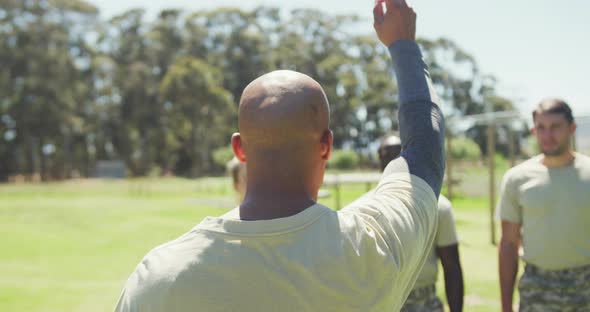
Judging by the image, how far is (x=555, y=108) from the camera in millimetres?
4289

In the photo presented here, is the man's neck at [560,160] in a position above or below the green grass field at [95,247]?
above

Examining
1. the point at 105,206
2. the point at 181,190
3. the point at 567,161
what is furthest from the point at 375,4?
the point at 181,190

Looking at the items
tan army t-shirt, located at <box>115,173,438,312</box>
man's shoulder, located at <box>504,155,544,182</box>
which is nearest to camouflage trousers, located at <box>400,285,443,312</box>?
man's shoulder, located at <box>504,155,544,182</box>

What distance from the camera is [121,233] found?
16531mm

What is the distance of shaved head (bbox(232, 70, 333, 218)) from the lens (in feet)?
4.75

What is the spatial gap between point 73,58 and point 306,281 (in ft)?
190

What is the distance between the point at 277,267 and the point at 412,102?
1.90 feet

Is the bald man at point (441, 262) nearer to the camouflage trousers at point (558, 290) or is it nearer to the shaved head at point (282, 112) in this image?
the camouflage trousers at point (558, 290)

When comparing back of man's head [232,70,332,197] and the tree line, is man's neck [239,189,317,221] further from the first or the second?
the tree line

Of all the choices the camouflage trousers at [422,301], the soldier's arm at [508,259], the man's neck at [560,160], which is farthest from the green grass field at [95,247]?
the camouflage trousers at [422,301]

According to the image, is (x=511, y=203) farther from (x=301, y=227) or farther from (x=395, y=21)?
(x=301, y=227)

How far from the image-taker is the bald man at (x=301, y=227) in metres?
1.33

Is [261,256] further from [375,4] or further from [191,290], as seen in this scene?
[375,4]

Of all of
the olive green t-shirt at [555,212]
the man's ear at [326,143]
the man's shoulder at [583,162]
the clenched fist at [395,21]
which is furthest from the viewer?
the man's shoulder at [583,162]
